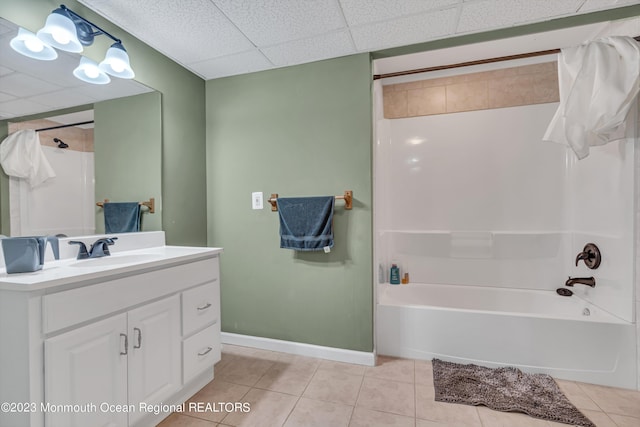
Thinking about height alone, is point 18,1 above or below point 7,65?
above

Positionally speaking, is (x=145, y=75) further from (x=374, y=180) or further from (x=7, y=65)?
(x=374, y=180)

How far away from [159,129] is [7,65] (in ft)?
2.43

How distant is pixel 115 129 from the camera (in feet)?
5.57

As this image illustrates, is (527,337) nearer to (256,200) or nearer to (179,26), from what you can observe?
(256,200)

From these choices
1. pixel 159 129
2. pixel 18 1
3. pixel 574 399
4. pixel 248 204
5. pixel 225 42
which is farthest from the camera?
pixel 248 204

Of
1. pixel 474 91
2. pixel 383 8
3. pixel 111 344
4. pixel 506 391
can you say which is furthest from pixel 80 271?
pixel 474 91

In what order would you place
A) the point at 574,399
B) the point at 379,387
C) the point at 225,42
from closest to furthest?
1. the point at 574,399
2. the point at 379,387
3. the point at 225,42

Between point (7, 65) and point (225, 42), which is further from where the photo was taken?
→ point (225, 42)

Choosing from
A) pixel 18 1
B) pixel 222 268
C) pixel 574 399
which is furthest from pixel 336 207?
pixel 18 1

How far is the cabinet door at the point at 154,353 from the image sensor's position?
1212mm

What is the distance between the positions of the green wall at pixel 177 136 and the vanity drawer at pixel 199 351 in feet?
2.56

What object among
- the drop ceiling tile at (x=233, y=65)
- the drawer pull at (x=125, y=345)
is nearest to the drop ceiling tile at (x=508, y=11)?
the drop ceiling tile at (x=233, y=65)

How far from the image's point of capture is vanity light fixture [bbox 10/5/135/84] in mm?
1274

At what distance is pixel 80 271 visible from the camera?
1.08 metres
